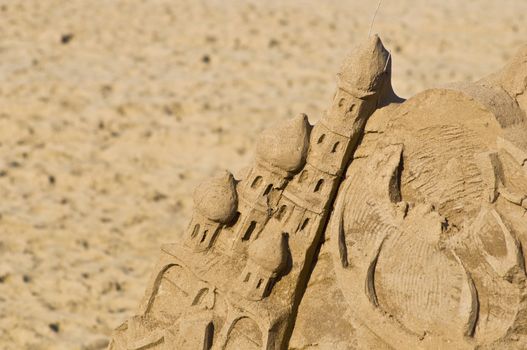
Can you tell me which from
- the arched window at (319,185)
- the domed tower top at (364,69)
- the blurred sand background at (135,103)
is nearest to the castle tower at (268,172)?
the arched window at (319,185)

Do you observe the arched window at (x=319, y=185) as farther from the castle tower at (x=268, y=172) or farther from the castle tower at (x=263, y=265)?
the castle tower at (x=263, y=265)

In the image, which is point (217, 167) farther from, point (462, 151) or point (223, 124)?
point (462, 151)

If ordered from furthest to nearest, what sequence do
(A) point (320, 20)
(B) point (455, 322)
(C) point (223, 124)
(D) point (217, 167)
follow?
(A) point (320, 20)
(C) point (223, 124)
(D) point (217, 167)
(B) point (455, 322)

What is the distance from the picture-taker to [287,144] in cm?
322

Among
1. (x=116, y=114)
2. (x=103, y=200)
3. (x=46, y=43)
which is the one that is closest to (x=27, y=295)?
(x=103, y=200)

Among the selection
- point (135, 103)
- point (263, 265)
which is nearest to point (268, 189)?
point (263, 265)

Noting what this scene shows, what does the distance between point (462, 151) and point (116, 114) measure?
491 centimetres

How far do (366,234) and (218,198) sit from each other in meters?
0.63

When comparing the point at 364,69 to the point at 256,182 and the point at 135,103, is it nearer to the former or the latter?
the point at 256,182

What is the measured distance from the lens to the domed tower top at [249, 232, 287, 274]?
316 cm

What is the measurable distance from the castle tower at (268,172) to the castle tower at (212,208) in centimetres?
6

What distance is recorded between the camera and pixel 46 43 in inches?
345

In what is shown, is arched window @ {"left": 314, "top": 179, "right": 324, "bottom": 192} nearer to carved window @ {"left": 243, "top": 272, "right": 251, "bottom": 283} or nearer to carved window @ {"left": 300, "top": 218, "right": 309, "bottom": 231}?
carved window @ {"left": 300, "top": 218, "right": 309, "bottom": 231}

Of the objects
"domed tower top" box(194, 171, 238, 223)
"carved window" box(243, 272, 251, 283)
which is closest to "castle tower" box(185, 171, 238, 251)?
"domed tower top" box(194, 171, 238, 223)
